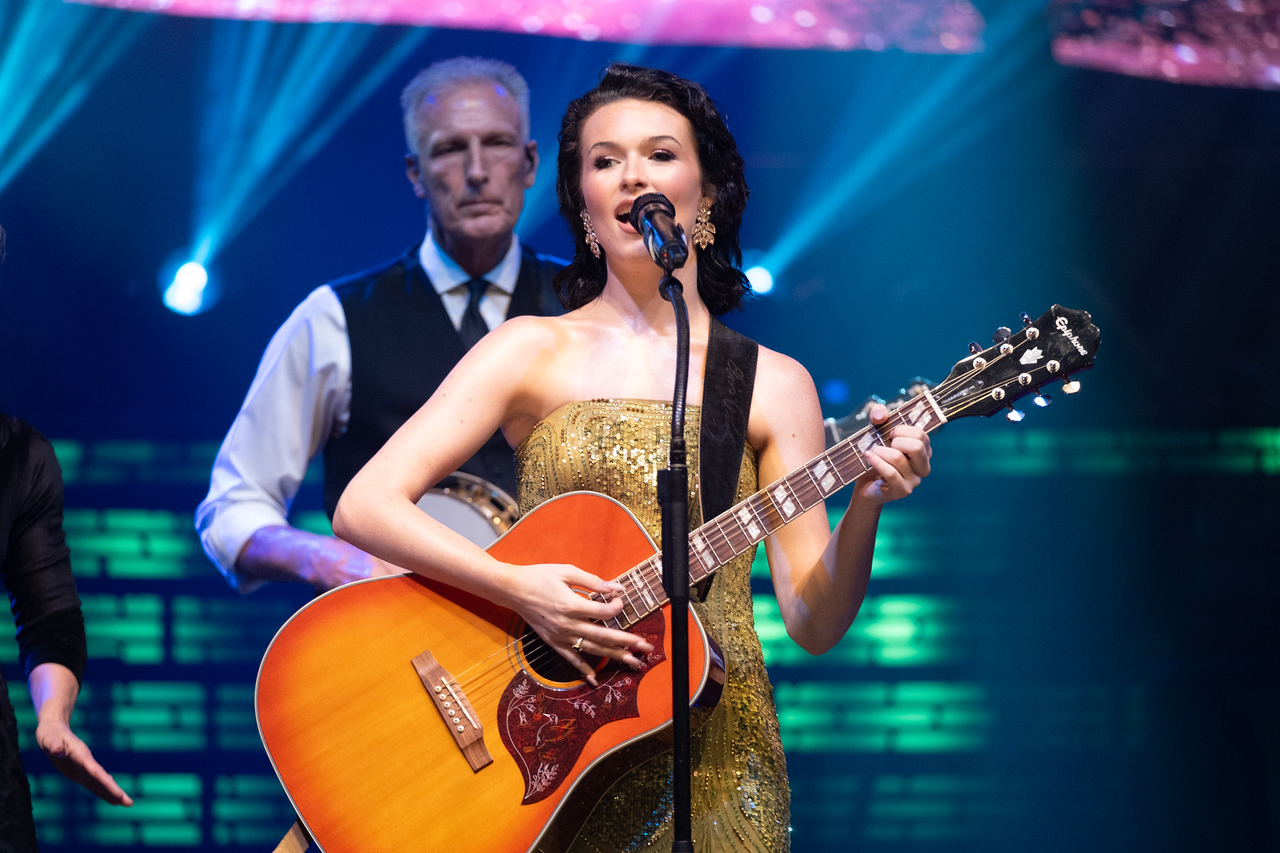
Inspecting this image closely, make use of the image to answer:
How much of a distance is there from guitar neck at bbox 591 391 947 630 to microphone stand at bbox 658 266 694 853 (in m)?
0.21

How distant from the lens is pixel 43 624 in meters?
2.24

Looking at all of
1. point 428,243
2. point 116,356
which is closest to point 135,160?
point 116,356

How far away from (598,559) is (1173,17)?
11.8ft

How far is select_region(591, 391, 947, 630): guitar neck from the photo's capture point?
5.80 feet

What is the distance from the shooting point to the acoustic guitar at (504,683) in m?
1.70

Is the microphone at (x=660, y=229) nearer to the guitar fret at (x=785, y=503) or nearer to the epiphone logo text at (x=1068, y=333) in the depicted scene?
the guitar fret at (x=785, y=503)

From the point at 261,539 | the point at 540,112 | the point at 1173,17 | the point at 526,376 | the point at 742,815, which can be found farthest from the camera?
the point at 1173,17

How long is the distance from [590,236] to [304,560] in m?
1.57

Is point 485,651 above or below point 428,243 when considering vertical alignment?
below

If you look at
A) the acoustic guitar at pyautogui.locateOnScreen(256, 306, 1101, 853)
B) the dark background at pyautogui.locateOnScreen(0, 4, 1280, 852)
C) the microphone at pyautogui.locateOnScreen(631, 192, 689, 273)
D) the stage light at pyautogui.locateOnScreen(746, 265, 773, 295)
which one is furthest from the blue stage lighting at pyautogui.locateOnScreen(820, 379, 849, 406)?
the microphone at pyautogui.locateOnScreen(631, 192, 689, 273)

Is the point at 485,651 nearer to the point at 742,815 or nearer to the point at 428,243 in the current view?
the point at 742,815

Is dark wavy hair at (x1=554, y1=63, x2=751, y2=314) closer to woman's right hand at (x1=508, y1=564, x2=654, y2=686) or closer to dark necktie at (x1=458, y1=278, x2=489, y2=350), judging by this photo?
woman's right hand at (x1=508, y1=564, x2=654, y2=686)

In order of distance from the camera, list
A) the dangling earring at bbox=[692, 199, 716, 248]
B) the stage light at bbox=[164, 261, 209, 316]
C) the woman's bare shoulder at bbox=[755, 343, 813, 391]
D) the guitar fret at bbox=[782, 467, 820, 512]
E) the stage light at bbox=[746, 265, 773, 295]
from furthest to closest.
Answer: the stage light at bbox=[746, 265, 773, 295]
the stage light at bbox=[164, 261, 209, 316]
the dangling earring at bbox=[692, 199, 716, 248]
the woman's bare shoulder at bbox=[755, 343, 813, 391]
the guitar fret at bbox=[782, 467, 820, 512]
